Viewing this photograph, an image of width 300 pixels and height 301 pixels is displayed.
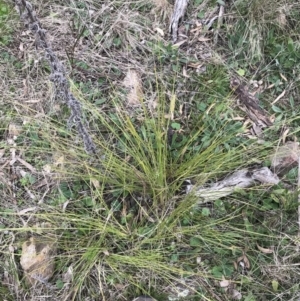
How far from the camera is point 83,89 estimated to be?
256cm

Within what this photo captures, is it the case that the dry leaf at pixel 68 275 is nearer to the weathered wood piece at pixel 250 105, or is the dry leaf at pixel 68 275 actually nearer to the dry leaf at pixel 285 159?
the dry leaf at pixel 285 159

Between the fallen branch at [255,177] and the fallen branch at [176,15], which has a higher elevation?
the fallen branch at [176,15]

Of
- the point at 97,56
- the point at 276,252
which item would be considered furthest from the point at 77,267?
the point at 97,56

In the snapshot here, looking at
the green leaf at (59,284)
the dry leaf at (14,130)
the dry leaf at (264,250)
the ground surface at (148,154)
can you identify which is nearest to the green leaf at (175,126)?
the ground surface at (148,154)

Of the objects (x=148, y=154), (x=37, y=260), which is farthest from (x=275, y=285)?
(x=37, y=260)

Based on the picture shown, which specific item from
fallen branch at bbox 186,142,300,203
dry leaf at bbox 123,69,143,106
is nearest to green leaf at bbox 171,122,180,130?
dry leaf at bbox 123,69,143,106

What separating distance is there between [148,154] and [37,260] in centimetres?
74

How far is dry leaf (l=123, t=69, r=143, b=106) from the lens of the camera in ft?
8.27

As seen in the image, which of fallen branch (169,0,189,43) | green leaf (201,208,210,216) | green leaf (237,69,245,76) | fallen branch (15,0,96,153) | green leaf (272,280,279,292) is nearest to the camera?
fallen branch (15,0,96,153)

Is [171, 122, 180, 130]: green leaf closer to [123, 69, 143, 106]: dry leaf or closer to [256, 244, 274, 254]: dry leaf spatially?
[123, 69, 143, 106]: dry leaf

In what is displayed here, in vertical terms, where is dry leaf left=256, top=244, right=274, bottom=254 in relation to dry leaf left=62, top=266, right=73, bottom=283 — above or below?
above

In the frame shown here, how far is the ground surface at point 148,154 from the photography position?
2.12 metres

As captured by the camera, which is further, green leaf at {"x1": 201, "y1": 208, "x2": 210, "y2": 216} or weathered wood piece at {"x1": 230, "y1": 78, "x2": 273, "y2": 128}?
weathered wood piece at {"x1": 230, "y1": 78, "x2": 273, "y2": 128}

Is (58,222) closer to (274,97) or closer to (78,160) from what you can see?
(78,160)
